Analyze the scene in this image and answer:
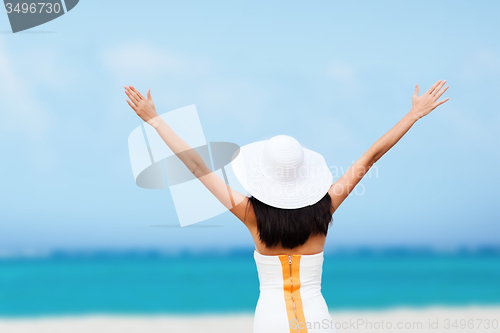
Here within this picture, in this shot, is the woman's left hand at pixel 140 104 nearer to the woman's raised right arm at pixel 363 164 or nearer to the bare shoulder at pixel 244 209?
the bare shoulder at pixel 244 209

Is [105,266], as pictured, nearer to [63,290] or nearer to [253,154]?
[63,290]

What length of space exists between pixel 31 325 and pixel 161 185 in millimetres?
3343

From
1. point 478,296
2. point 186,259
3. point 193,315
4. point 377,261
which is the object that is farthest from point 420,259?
point 193,315

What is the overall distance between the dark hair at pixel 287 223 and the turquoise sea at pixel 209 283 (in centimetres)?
416

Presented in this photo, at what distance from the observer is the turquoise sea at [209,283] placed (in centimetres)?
591

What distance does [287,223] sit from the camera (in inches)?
70.1

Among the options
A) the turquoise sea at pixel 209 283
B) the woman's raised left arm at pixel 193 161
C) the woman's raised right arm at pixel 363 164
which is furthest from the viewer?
the turquoise sea at pixel 209 283

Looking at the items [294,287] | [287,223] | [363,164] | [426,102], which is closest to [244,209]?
[287,223]

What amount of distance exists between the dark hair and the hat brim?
0.03 metres

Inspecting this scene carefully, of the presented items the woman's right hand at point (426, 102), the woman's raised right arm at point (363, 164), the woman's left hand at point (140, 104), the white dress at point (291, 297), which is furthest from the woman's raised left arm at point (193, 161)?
the woman's right hand at point (426, 102)

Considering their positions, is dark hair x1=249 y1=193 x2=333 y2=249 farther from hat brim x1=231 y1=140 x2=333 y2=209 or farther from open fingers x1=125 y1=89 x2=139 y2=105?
open fingers x1=125 y1=89 x2=139 y2=105

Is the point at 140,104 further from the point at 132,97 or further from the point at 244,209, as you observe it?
the point at 244,209

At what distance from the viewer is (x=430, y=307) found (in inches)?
218

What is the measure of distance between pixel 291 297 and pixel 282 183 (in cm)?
44
